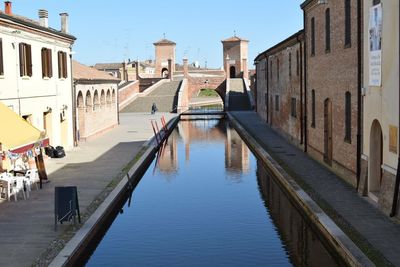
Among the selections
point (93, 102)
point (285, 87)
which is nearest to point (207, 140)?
point (285, 87)

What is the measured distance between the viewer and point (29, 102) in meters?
23.0

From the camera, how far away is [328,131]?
21.7 metres

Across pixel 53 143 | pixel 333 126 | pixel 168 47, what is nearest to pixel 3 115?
pixel 53 143

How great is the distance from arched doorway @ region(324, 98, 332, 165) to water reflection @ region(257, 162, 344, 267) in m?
2.62

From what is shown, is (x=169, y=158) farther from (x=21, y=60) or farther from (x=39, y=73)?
(x=21, y=60)

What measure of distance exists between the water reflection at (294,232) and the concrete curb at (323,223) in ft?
0.70

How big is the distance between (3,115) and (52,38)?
987 cm

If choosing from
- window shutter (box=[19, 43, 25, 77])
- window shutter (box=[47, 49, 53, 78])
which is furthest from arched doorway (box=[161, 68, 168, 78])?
window shutter (box=[19, 43, 25, 77])

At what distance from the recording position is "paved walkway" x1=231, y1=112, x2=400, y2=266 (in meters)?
11.5

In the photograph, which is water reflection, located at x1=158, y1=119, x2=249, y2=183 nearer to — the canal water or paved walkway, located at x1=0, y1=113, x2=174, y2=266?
the canal water

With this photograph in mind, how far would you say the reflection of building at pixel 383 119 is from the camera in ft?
44.3

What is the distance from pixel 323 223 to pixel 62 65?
18.9 meters

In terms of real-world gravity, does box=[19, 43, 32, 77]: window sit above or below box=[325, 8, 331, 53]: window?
below

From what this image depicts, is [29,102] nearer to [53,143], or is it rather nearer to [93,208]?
[53,143]
